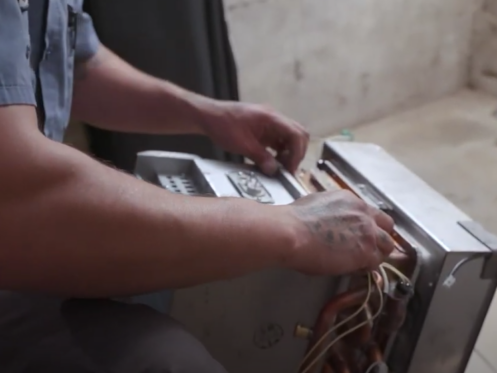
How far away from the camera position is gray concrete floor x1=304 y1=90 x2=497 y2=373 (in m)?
2.15

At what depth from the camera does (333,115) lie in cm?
251

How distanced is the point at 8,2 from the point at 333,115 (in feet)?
6.28

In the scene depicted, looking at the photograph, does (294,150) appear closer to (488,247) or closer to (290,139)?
(290,139)

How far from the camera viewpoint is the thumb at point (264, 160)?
113cm

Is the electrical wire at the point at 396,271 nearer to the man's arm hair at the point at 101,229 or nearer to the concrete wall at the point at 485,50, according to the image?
the man's arm hair at the point at 101,229

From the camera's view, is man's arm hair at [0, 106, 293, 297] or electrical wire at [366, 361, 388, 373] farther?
electrical wire at [366, 361, 388, 373]

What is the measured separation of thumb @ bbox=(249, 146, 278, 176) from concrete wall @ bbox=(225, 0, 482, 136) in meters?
1.04

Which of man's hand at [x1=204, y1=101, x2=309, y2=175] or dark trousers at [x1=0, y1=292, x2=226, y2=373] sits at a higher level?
man's hand at [x1=204, y1=101, x2=309, y2=175]

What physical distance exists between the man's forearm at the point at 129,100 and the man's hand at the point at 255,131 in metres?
0.04

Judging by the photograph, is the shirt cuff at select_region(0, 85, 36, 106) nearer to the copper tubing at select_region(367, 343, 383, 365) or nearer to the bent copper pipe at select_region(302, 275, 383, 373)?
the bent copper pipe at select_region(302, 275, 383, 373)

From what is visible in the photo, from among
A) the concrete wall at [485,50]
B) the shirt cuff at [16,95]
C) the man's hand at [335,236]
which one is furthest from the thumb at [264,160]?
the concrete wall at [485,50]

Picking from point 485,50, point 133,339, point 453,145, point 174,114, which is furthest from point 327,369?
point 485,50

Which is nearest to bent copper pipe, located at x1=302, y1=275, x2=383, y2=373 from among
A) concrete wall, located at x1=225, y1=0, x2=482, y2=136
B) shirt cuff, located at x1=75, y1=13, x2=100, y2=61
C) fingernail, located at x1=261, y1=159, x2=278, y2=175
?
fingernail, located at x1=261, y1=159, x2=278, y2=175

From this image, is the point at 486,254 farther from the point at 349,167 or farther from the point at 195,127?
the point at 195,127
